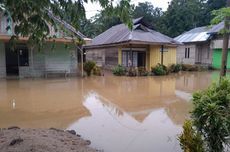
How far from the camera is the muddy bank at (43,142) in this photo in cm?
396

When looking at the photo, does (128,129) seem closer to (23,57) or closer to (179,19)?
(23,57)

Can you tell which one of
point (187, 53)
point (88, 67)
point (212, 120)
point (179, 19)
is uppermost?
point (179, 19)

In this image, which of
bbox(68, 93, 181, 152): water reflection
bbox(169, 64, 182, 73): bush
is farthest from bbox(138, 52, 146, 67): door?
bbox(68, 93, 181, 152): water reflection

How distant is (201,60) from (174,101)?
2107 cm

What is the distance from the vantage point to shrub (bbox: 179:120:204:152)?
3725mm

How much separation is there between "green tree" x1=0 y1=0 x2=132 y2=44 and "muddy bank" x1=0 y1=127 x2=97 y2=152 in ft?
6.82

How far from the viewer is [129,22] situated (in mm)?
2844

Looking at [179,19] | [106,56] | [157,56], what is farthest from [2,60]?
[179,19]

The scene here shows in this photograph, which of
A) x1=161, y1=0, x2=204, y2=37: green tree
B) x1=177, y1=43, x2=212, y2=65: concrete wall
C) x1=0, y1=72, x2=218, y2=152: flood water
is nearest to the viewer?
x1=0, y1=72, x2=218, y2=152: flood water

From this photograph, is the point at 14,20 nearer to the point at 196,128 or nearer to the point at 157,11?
the point at 196,128

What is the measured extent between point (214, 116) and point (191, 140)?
0.51 m

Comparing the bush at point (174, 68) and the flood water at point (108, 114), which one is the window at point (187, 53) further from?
the flood water at point (108, 114)

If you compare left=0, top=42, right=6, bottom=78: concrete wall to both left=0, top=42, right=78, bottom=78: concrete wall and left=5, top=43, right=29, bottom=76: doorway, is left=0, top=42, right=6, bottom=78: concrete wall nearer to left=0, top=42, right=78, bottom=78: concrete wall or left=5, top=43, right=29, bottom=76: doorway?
left=0, top=42, right=78, bottom=78: concrete wall

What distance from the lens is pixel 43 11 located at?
2.65 meters
